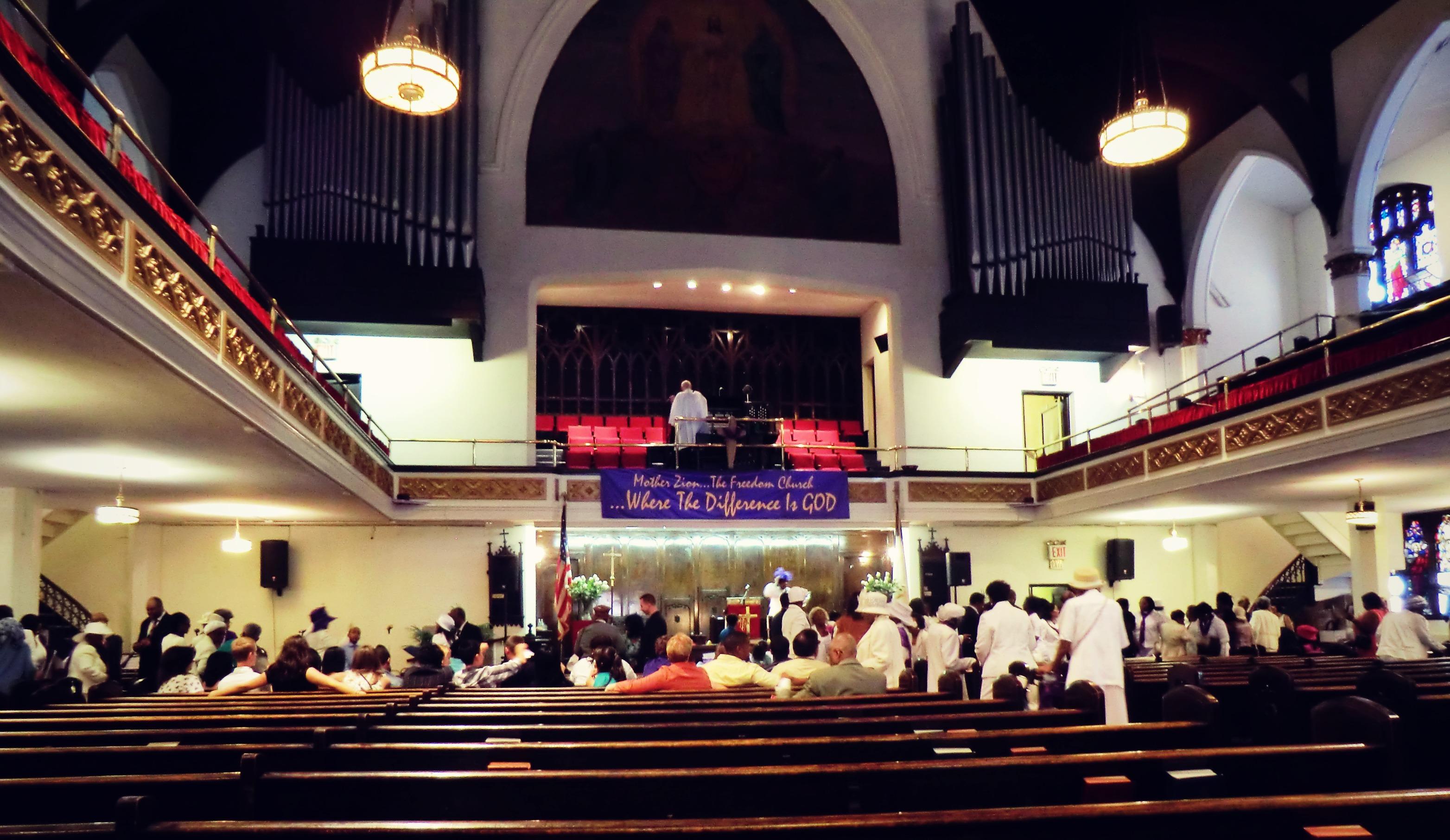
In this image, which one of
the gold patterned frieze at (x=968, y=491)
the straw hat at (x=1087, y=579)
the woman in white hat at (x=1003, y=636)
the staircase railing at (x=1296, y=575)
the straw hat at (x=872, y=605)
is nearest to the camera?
the straw hat at (x=1087, y=579)

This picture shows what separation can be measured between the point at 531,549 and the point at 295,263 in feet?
19.3

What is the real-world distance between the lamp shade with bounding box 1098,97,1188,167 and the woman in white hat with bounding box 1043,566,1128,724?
7.37m

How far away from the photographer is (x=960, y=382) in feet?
63.4

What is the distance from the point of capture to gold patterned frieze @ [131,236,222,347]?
591cm

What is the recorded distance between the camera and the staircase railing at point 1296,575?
1898cm

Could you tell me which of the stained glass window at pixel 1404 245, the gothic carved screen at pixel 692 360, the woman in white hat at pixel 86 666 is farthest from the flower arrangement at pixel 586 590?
the stained glass window at pixel 1404 245

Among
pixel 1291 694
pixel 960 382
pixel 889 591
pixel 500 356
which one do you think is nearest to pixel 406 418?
pixel 500 356

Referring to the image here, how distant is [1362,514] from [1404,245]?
880cm

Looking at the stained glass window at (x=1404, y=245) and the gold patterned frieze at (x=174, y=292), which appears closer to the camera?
the gold patterned frieze at (x=174, y=292)

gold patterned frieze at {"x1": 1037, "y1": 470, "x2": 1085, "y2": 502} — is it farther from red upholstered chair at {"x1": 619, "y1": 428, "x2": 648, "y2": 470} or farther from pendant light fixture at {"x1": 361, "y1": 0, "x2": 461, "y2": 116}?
pendant light fixture at {"x1": 361, "y1": 0, "x2": 461, "y2": 116}

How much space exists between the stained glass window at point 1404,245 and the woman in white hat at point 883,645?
13.9m

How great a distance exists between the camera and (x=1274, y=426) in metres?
11.5

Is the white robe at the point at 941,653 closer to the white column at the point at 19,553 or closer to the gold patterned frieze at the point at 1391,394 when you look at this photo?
the gold patterned frieze at the point at 1391,394

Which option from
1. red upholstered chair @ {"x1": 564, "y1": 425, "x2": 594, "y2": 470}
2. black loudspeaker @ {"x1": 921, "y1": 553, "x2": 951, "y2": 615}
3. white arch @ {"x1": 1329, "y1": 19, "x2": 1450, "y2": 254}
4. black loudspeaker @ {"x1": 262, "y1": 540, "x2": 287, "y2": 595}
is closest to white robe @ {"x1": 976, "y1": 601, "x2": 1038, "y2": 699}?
black loudspeaker @ {"x1": 921, "y1": 553, "x2": 951, "y2": 615}
